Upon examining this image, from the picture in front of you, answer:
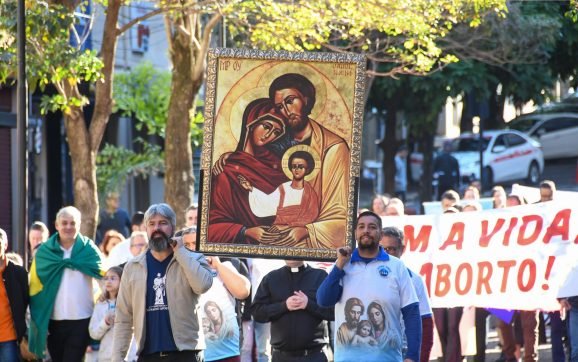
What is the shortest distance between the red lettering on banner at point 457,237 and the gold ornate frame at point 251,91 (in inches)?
186

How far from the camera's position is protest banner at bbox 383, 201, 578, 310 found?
13227mm

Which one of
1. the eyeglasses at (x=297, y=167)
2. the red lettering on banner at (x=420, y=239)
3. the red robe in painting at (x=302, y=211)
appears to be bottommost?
the red lettering on banner at (x=420, y=239)

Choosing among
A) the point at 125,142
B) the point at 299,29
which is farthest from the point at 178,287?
the point at 125,142

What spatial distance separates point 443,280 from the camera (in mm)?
13742

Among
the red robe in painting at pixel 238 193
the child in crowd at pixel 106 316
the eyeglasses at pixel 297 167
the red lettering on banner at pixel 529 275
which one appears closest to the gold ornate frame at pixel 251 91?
the red robe in painting at pixel 238 193

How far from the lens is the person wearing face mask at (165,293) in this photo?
8.65 metres

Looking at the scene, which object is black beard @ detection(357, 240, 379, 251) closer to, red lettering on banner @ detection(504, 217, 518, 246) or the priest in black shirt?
the priest in black shirt

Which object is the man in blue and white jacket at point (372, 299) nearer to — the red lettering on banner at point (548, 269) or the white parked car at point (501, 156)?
the red lettering on banner at point (548, 269)

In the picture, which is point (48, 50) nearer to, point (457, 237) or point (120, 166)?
point (457, 237)

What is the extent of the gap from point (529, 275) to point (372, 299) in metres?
4.96

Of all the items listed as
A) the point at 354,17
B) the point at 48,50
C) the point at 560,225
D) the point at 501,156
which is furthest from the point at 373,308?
the point at 501,156

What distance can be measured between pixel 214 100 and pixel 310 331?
1781 millimetres

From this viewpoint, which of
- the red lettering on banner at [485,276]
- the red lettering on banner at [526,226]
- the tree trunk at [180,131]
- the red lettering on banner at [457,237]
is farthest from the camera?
the tree trunk at [180,131]

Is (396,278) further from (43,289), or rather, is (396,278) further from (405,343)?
(43,289)
